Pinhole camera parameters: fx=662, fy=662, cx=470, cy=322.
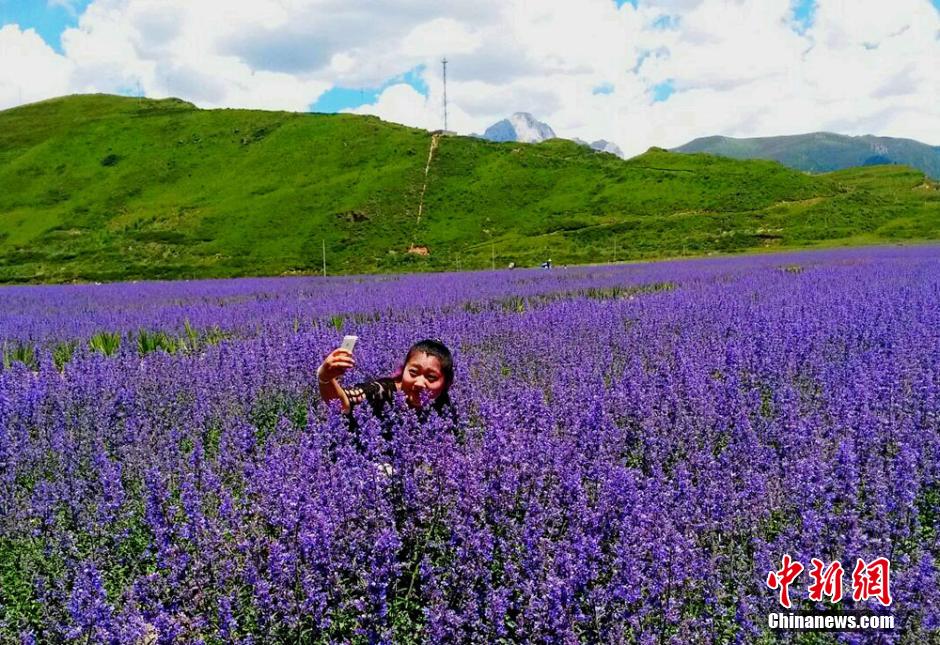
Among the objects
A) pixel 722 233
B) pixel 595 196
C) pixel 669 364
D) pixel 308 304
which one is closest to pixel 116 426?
pixel 669 364

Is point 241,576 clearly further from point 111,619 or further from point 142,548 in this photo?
point 142,548

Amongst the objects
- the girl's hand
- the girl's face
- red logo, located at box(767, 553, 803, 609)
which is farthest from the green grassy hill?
red logo, located at box(767, 553, 803, 609)

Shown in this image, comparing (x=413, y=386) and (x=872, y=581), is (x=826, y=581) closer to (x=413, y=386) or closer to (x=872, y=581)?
(x=872, y=581)

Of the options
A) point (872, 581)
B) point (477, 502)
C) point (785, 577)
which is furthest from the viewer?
point (477, 502)

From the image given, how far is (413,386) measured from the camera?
4.01 m

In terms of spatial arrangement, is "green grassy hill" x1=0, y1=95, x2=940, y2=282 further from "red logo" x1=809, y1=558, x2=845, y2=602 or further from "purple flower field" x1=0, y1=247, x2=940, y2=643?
"red logo" x1=809, y1=558, x2=845, y2=602

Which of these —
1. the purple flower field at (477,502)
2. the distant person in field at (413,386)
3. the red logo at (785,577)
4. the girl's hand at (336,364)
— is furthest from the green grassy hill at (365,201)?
the red logo at (785,577)

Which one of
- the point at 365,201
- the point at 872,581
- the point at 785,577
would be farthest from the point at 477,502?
the point at 365,201

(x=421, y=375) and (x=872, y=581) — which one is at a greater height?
(x=421, y=375)

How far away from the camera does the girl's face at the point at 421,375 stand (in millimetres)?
4047

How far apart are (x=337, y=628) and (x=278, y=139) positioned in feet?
208

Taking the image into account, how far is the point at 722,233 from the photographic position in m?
40.0

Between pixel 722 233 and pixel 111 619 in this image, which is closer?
pixel 111 619

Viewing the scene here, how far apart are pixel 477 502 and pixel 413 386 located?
4.31ft
